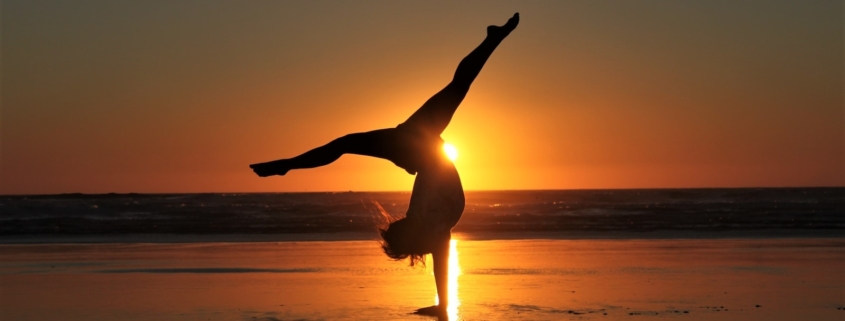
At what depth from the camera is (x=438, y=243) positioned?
8.70m

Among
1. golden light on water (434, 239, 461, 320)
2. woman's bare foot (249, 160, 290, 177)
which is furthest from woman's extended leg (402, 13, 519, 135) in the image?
golden light on water (434, 239, 461, 320)

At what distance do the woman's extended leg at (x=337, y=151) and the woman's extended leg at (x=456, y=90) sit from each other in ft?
0.95

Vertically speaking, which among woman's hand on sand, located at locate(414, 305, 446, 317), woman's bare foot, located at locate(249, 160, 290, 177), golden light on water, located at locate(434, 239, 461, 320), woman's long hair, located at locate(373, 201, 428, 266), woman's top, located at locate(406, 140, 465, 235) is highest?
woman's bare foot, located at locate(249, 160, 290, 177)

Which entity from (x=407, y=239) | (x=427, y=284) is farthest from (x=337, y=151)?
(x=427, y=284)

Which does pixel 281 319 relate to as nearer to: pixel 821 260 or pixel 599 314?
pixel 599 314

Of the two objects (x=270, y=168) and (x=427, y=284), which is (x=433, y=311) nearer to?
(x=270, y=168)

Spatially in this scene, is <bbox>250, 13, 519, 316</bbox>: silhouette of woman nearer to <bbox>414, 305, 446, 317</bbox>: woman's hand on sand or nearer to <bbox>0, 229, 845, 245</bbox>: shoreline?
<bbox>414, 305, 446, 317</bbox>: woman's hand on sand

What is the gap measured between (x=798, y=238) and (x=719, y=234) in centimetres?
246

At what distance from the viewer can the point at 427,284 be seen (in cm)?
1217

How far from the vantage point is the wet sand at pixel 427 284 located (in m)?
9.98

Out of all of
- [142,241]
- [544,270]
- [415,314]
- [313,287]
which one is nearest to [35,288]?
[313,287]

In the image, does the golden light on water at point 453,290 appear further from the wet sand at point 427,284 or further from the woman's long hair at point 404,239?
the woman's long hair at point 404,239

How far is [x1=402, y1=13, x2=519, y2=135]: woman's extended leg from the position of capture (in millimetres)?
8329

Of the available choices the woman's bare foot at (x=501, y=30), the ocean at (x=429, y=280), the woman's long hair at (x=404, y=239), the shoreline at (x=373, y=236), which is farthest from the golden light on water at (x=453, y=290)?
the shoreline at (x=373, y=236)
